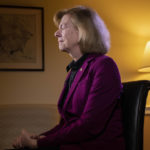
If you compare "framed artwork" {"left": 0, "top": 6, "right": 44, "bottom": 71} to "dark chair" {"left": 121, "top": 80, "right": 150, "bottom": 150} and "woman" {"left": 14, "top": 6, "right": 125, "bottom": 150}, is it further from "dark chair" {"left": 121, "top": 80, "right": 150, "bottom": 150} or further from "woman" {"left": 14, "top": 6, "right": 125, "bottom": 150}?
"dark chair" {"left": 121, "top": 80, "right": 150, "bottom": 150}

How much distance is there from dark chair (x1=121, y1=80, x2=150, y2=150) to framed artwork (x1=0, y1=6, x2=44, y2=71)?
1759mm

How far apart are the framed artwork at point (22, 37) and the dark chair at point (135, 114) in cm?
176

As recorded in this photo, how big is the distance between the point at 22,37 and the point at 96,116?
1941 mm

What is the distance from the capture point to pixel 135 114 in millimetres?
1097

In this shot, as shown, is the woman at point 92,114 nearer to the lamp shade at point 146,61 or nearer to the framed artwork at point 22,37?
the lamp shade at point 146,61

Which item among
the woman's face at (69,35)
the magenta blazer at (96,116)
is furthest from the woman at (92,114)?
the woman's face at (69,35)

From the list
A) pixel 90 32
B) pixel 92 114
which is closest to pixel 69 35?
pixel 90 32

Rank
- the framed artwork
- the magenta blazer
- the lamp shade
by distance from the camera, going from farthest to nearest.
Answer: the framed artwork, the lamp shade, the magenta blazer

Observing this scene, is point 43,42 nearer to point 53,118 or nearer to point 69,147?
point 53,118

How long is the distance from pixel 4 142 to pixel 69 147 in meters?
1.68

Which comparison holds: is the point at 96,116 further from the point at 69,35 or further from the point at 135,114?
the point at 69,35

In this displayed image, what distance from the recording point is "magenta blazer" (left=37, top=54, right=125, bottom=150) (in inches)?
41.9

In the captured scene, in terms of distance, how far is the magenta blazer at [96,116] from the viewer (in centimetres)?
106

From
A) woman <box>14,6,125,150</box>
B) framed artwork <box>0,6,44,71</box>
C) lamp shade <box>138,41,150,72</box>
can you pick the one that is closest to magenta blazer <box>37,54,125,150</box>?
→ woman <box>14,6,125,150</box>
